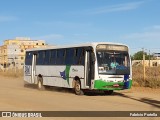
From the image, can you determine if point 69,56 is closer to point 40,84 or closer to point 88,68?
point 88,68

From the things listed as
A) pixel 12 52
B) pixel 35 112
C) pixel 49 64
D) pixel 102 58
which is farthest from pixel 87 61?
pixel 12 52

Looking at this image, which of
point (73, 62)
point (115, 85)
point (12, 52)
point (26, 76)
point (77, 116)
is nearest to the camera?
point (77, 116)

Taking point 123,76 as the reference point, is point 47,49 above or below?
above

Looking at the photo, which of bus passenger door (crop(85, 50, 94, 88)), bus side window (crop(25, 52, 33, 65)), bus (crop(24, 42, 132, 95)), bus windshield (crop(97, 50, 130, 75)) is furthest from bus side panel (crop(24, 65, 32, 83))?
bus windshield (crop(97, 50, 130, 75))

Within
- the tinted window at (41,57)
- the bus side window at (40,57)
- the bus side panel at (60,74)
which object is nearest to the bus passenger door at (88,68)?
the bus side panel at (60,74)

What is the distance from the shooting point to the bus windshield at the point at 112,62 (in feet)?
67.7

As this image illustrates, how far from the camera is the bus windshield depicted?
20.6m

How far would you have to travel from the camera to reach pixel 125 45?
21750 millimetres

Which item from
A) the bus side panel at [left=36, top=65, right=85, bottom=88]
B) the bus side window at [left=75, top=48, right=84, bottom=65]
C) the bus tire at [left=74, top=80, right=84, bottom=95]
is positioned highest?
the bus side window at [left=75, top=48, right=84, bottom=65]

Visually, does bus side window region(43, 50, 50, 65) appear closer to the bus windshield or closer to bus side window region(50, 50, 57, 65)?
bus side window region(50, 50, 57, 65)

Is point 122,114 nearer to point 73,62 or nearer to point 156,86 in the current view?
point 73,62

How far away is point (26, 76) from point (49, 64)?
4563mm

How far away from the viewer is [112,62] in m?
20.8

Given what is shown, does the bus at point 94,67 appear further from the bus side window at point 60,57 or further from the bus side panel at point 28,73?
the bus side panel at point 28,73
